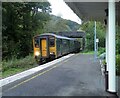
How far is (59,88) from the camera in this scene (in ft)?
39.2

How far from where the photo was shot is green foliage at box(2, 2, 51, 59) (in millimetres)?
39562

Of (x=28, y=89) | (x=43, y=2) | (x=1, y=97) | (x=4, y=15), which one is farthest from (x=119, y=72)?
(x=43, y=2)

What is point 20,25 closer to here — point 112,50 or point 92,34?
point 92,34

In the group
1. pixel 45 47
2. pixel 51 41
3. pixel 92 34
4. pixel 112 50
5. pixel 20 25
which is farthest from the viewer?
pixel 92 34

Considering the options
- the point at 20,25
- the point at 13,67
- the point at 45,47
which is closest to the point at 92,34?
the point at 20,25

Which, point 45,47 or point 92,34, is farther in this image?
point 92,34

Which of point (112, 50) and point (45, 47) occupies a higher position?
point (112, 50)

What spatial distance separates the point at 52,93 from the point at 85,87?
1.82 meters

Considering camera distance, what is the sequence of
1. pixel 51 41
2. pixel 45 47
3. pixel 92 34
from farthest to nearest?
pixel 92 34, pixel 45 47, pixel 51 41

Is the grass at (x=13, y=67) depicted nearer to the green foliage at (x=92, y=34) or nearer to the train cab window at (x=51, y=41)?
the train cab window at (x=51, y=41)

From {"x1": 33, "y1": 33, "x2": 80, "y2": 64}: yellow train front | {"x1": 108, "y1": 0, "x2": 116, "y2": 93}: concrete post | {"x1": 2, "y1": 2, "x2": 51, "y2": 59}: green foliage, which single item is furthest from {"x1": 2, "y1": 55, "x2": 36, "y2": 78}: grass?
{"x1": 2, "y1": 2, "x2": 51, "y2": 59}: green foliage

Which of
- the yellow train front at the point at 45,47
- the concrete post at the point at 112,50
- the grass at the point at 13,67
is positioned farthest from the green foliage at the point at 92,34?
the concrete post at the point at 112,50

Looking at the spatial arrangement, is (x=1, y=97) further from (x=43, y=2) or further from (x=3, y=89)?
(x=43, y=2)

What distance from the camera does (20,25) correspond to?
142 feet
